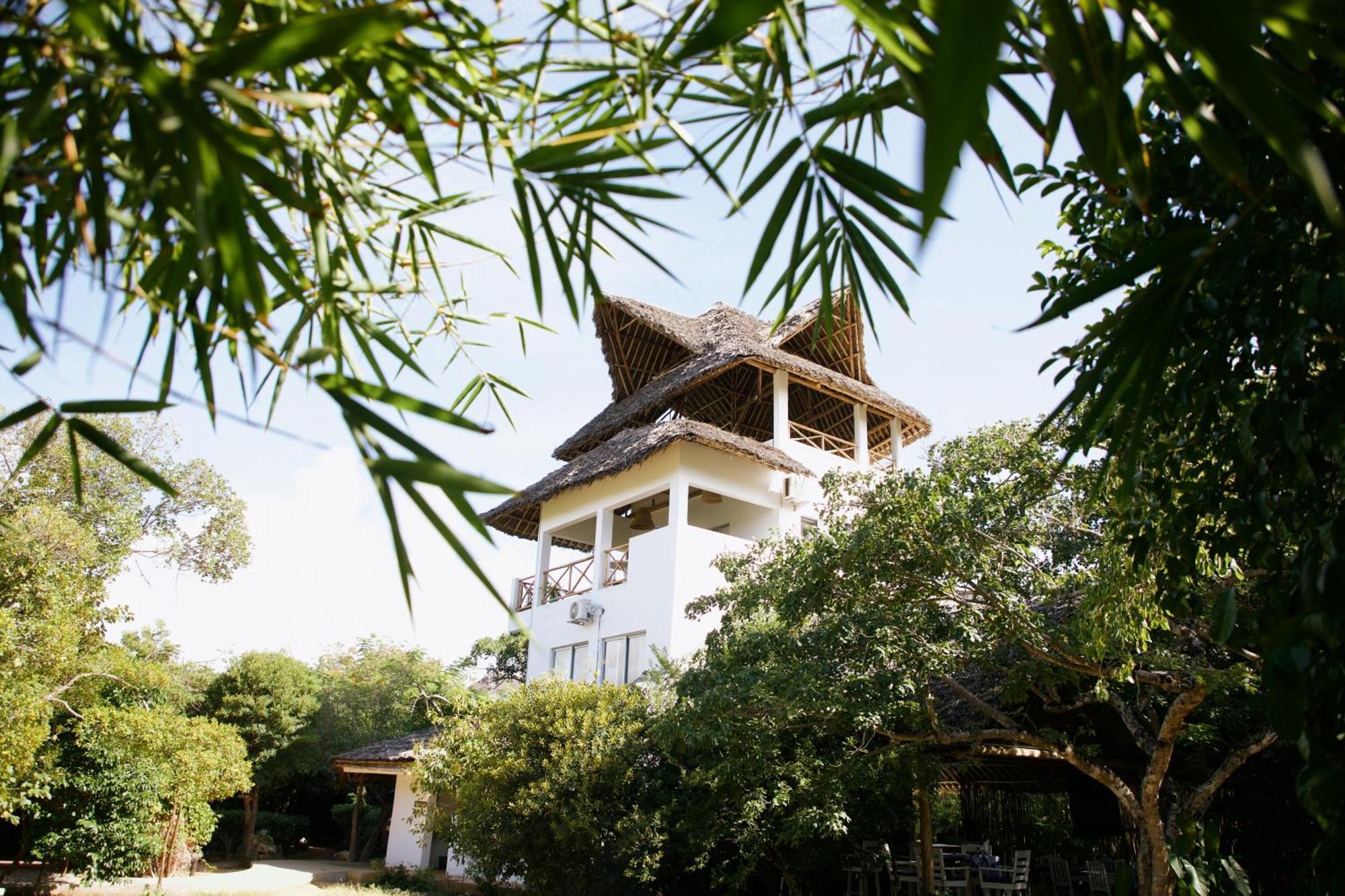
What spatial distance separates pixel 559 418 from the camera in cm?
264

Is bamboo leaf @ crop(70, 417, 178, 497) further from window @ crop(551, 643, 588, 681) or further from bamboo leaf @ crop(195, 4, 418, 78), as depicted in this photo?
window @ crop(551, 643, 588, 681)

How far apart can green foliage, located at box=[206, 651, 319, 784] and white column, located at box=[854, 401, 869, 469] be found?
559 inches

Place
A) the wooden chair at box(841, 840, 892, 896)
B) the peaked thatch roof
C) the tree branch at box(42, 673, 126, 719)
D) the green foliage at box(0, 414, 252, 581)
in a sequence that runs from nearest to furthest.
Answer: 1. the wooden chair at box(841, 840, 892, 896)
2. the tree branch at box(42, 673, 126, 719)
3. the peaked thatch roof
4. the green foliage at box(0, 414, 252, 581)

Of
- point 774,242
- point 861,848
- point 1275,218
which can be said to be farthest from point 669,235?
point 861,848

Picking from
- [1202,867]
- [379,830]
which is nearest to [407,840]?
[379,830]

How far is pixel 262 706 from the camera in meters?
20.2

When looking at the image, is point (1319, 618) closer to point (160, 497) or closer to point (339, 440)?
point (339, 440)

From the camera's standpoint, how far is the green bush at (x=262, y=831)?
64.8 feet

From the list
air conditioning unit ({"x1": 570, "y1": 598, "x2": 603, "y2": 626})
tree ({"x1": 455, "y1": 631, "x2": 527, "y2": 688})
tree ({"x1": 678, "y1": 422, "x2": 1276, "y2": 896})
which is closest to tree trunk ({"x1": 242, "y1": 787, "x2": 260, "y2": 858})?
tree ({"x1": 455, "y1": 631, "x2": 527, "y2": 688})

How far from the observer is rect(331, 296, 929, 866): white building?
13.4 m

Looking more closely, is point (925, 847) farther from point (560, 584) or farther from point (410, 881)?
point (410, 881)

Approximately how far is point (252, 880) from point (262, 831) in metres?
6.43

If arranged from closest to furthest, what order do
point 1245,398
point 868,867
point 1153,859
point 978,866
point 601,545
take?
1. point 1245,398
2. point 1153,859
3. point 868,867
4. point 978,866
5. point 601,545

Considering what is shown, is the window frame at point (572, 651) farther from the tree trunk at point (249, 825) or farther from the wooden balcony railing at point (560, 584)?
the tree trunk at point (249, 825)
